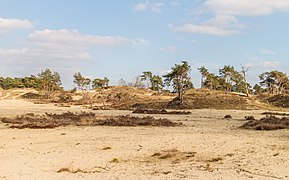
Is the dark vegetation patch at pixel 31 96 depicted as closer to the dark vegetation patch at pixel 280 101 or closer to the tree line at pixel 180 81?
the tree line at pixel 180 81

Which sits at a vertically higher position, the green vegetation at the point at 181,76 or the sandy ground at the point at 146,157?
the green vegetation at the point at 181,76

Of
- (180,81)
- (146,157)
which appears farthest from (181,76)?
(146,157)

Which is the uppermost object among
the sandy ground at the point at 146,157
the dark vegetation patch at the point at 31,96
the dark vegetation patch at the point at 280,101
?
the dark vegetation patch at the point at 31,96

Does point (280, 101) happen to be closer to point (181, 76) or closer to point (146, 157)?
point (181, 76)

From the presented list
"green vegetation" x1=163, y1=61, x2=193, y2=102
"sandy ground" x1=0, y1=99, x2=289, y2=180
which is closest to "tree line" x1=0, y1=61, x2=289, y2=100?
"green vegetation" x1=163, y1=61, x2=193, y2=102

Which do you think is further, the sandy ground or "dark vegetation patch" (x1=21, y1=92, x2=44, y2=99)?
"dark vegetation patch" (x1=21, y1=92, x2=44, y2=99)

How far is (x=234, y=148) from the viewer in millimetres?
16609

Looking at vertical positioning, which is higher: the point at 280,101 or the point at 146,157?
the point at 280,101

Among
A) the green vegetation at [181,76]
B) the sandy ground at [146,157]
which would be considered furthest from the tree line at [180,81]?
the sandy ground at [146,157]

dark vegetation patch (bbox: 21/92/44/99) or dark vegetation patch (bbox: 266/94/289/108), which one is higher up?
dark vegetation patch (bbox: 21/92/44/99)

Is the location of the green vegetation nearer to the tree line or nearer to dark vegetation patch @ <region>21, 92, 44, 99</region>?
the tree line

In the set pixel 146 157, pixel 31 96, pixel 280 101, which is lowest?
pixel 146 157

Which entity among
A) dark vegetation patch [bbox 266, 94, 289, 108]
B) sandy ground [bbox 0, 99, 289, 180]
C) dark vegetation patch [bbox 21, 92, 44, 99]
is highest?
dark vegetation patch [bbox 21, 92, 44, 99]

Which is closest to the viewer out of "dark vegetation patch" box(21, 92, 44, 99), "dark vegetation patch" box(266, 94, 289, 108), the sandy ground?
the sandy ground
